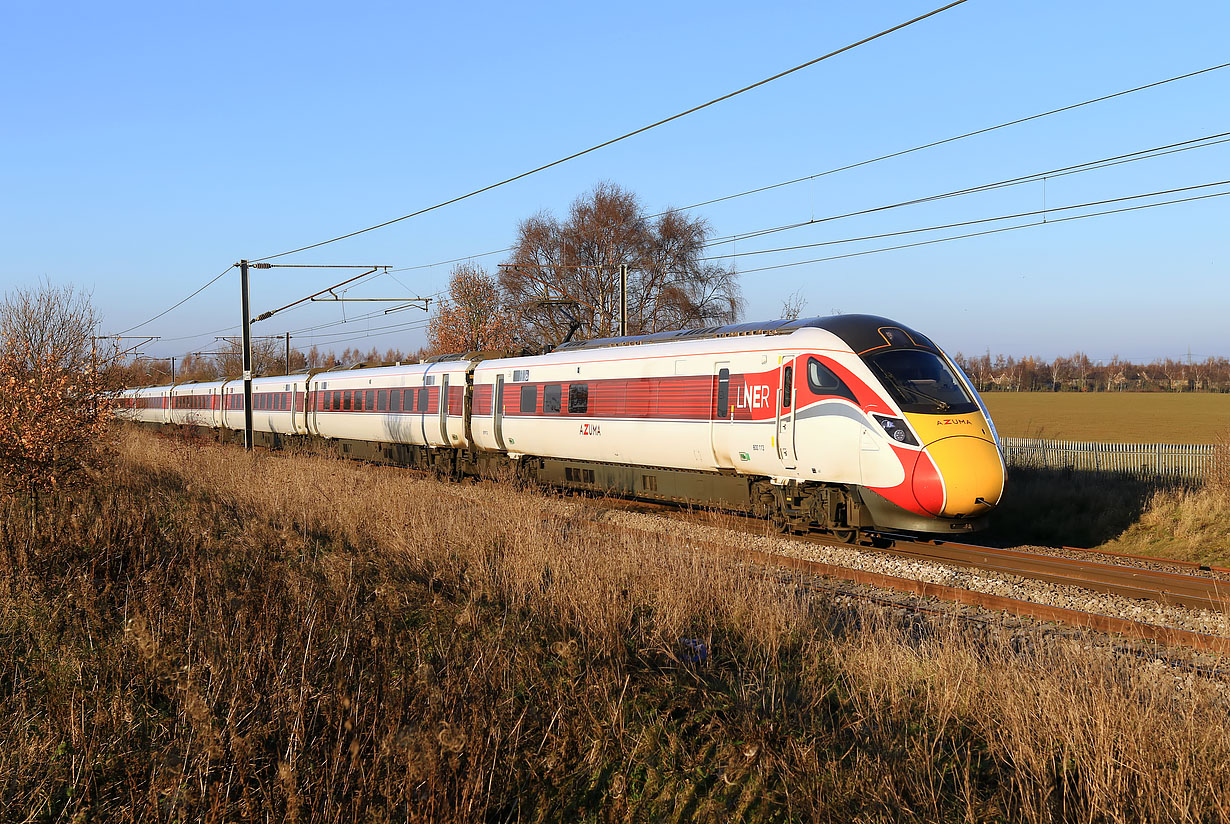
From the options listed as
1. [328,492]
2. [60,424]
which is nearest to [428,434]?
[328,492]


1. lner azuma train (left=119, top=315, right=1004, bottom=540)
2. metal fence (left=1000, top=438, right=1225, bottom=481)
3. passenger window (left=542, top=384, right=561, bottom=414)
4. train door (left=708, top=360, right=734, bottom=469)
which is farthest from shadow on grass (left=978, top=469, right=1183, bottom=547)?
passenger window (left=542, top=384, right=561, bottom=414)

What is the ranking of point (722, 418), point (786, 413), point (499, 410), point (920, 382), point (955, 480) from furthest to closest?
1. point (499, 410)
2. point (722, 418)
3. point (786, 413)
4. point (920, 382)
5. point (955, 480)

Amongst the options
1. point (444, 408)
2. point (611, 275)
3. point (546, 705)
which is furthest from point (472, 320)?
point (546, 705)

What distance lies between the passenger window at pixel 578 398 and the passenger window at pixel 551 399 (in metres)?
0.42

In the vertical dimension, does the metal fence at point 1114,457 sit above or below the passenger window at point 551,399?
below

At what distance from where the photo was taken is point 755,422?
41.9ft

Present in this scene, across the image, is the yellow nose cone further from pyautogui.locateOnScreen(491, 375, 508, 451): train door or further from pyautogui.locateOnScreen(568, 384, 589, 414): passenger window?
pyautogui.locateOnScreen(491, 375, 508, 451): train door

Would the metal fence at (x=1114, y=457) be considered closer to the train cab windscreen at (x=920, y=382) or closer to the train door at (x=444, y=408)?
the train cab windscreen at (x=920, y=382)

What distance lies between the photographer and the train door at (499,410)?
18953 millimetres

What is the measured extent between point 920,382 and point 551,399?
7928 mm

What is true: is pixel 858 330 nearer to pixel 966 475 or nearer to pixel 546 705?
pixel 966 475

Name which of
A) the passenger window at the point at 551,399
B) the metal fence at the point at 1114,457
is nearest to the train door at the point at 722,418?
the passenger window at the point at 551,399

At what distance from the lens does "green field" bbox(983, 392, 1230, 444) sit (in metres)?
36.5

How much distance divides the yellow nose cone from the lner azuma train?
18 mm
